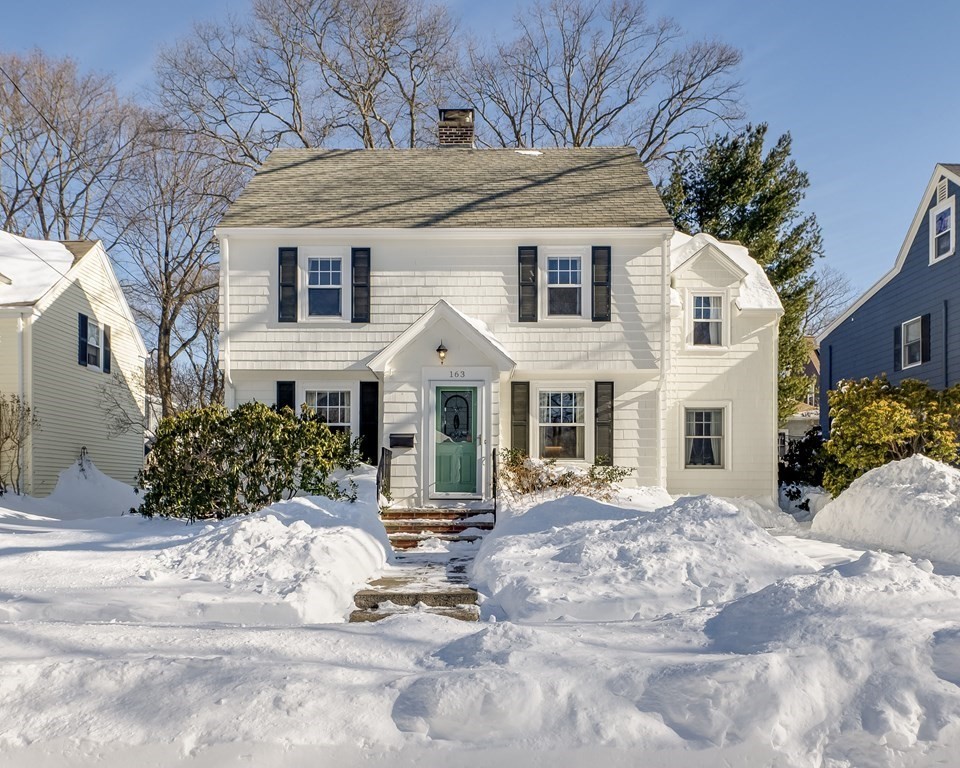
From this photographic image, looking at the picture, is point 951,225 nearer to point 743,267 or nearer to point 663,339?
point 743,267

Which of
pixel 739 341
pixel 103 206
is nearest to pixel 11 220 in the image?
pixel 103 206

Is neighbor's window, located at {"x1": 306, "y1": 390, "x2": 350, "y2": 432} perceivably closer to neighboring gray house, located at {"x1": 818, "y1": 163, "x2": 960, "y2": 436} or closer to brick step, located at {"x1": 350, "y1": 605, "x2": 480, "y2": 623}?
brick step, located at {"x1": 350, "y1": 605, "x2": 480, "y2": 623}

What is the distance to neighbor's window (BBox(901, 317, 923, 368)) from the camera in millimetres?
18194

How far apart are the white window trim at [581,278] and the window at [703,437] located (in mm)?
3505

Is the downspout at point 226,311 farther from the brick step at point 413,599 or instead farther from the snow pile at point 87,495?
the brick step at point 413,599

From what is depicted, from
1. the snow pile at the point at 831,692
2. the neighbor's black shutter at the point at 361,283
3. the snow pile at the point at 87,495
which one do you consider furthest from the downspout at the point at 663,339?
the snow pile at the point at 87,495

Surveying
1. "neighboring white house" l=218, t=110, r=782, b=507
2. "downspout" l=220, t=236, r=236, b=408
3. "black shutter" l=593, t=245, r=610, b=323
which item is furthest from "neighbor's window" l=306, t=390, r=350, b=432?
"black shutter" l=593, t=245, r=610, b=323

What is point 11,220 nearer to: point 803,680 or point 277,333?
point 277,333

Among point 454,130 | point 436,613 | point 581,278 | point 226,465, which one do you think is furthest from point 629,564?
point 454,130

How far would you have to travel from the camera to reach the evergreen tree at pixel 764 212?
22.7 m

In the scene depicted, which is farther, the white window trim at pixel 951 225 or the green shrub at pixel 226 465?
the white window trim at pixel 951 225

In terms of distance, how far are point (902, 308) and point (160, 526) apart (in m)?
17.2

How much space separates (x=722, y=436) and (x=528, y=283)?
528 cm

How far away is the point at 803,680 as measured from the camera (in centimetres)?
454
